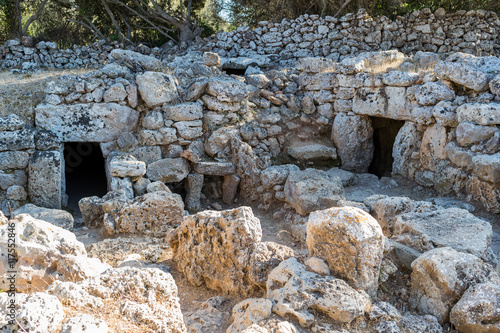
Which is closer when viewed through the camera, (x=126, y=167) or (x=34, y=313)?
(x=34, y=313)

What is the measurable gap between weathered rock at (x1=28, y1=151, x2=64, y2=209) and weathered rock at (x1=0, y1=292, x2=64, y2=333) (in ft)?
17.4

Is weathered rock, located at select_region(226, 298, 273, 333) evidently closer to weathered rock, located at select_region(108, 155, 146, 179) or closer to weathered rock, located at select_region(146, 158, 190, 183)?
weathered rock, located at select_region(108, 155, 146, 179)

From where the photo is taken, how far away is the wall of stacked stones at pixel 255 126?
7688mm

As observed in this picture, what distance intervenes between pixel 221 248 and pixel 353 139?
5.66 metres

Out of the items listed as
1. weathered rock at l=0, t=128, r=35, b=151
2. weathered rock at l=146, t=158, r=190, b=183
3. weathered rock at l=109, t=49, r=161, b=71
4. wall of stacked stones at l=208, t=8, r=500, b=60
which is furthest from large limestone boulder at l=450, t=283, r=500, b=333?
wall of stacked stones at l=208, t=8, r=500, b=60

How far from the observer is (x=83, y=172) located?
10.4 metres

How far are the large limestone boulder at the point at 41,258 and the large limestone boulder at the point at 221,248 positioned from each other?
100 cm

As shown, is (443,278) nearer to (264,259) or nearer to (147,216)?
(264,259)

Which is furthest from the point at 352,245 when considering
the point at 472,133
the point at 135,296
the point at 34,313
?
the point at 472,133

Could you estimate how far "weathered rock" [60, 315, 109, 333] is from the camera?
277 centimetres

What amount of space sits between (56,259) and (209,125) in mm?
5389

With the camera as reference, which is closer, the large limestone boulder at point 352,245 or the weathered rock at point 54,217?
the large limestone boulder at point 352,245

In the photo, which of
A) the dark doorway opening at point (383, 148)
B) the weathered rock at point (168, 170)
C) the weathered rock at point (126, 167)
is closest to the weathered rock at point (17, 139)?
the weathered rock at point (126, 167)

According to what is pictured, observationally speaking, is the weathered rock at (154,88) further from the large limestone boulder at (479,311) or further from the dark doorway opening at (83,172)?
the large limestone boulder at (479,311)
